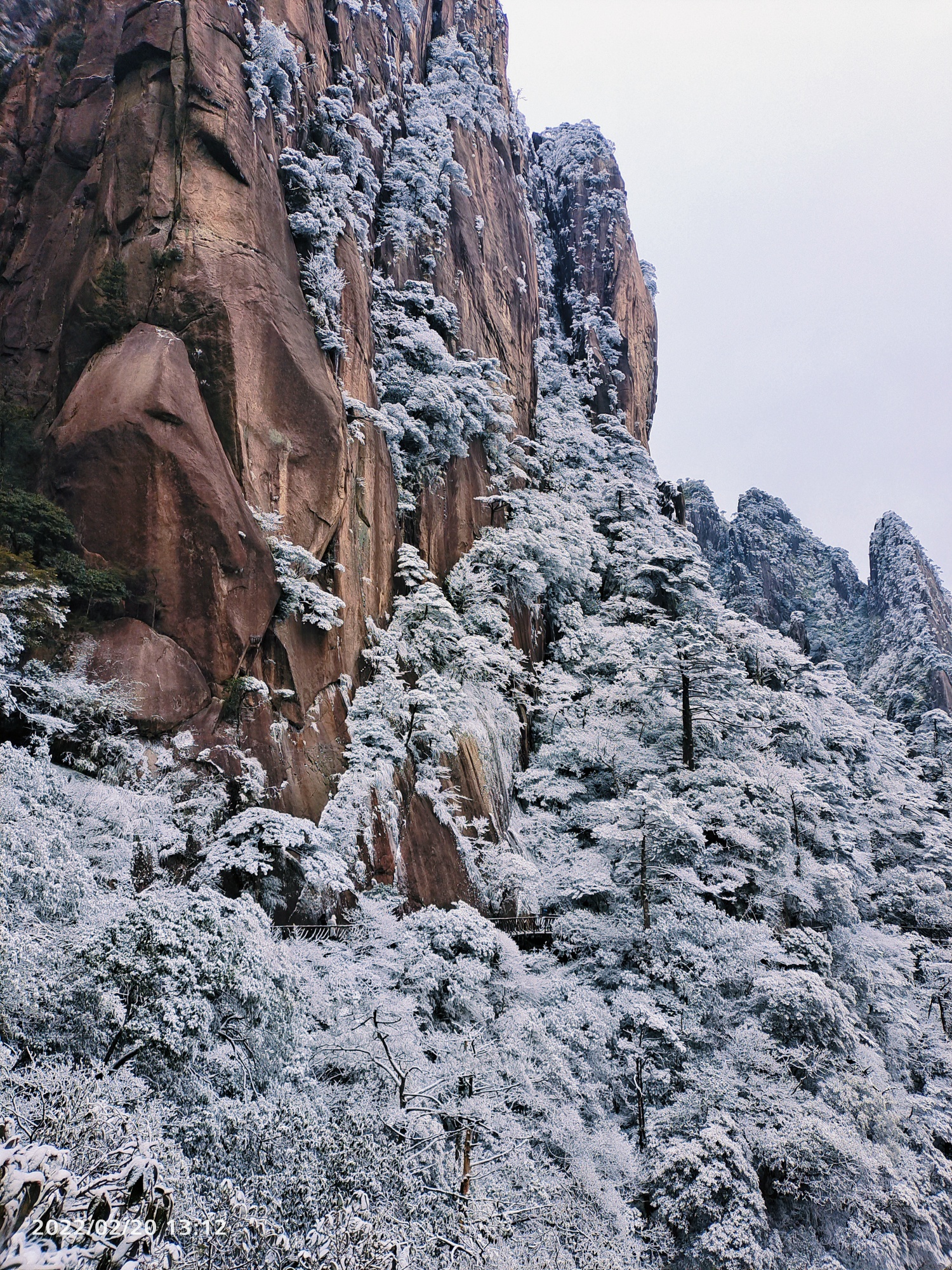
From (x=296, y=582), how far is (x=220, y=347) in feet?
14.3

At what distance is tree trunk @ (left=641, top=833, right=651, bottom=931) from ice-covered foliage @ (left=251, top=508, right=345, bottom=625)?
304 inches

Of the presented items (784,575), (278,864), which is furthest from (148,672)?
(784,575)

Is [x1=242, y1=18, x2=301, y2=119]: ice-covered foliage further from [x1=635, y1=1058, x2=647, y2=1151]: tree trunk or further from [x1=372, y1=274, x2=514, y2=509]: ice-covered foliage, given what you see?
[x1=635, y1=1058, x2=647, y2=1151]: tree trunk

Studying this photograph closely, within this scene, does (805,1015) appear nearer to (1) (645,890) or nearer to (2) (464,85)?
(1) (645,890)

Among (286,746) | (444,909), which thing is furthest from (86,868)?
(444,909)

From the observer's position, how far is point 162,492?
11242 mm

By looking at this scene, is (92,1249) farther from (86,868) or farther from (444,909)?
(444,909)

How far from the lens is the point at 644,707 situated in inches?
779

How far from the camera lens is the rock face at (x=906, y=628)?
3731 cm

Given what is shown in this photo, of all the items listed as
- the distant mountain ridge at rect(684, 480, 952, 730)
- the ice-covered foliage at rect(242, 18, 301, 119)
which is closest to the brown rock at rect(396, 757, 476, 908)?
the ice-covered foliage at rect(242, 18, 301, 119)

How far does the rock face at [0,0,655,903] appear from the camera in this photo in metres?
11.4

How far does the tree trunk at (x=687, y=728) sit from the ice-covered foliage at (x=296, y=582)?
981 cm

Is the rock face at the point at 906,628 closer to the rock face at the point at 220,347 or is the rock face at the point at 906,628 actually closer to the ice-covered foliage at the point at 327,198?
the rock face at the point at 220,347

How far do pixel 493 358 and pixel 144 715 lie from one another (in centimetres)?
1728
